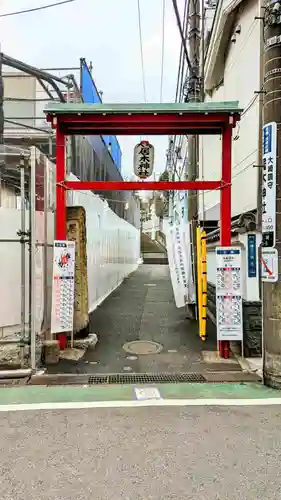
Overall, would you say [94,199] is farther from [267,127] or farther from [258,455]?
[258,455]

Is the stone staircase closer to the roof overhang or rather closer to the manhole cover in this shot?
the manhole cover

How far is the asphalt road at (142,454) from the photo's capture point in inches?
121

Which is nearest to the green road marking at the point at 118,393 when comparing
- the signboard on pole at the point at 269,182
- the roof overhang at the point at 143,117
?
the signboard on pole at the point at 269,182

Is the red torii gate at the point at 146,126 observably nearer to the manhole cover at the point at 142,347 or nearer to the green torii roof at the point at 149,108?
the green torii roof at the point at 149,108

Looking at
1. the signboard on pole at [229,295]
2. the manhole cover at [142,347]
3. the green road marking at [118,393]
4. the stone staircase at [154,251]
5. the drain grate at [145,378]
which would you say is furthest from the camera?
the stone staircase at [154,251]

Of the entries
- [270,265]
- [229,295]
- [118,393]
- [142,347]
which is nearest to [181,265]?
[142,347]

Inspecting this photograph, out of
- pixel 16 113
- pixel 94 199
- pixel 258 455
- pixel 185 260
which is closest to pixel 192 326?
pixel 185 260

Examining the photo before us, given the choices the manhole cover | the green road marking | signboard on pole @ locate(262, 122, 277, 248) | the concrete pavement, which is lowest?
the manhole cover

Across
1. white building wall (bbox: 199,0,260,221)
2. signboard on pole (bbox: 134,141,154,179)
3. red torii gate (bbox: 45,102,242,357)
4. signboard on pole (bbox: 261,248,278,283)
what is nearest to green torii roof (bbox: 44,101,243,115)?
red torii gate (bbox: 45,102,242,357)

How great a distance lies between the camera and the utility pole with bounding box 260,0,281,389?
17.6 feet

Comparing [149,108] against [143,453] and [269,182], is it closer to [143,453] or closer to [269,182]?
[269,182]

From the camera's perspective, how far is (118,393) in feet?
17.3

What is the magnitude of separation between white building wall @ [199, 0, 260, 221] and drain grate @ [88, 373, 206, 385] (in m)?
3.79

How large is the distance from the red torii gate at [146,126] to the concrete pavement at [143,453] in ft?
9.00
